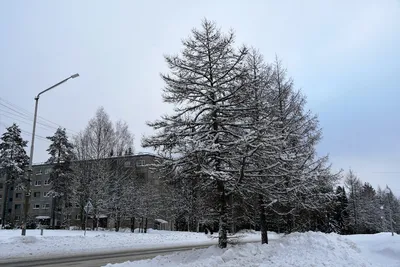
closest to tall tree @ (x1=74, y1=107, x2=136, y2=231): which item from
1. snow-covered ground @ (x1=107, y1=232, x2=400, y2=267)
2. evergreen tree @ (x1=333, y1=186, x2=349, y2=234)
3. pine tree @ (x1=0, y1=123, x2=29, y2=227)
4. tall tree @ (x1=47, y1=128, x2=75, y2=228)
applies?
tall tree @ (x1=47, y1=128, x2=75, y2=228)

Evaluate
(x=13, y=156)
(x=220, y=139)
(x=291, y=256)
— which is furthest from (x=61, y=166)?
(x=291, y=256)

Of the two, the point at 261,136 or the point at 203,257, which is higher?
the point at 261,136

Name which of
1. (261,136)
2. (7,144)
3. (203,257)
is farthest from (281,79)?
(7,144)

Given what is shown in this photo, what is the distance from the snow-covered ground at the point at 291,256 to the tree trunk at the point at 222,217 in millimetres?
367

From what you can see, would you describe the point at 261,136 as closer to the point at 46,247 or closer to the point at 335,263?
the point at 335,263

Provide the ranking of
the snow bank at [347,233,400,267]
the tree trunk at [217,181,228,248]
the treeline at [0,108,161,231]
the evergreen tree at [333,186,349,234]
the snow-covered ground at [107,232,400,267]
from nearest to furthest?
the snow-covered ground at [107,232,400,267] → the snow bank at [347,233,400,267] → the tree trunk at [217,181,228,248] → the evergreen tree at [333,186,349,234] → the treeline at [0,108,161,231]

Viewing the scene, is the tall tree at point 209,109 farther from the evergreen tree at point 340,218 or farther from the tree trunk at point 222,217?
the evergreen tree at point 340,218

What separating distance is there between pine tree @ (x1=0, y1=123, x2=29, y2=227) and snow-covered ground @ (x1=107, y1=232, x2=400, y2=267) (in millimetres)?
44186

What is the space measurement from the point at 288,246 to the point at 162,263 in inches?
170

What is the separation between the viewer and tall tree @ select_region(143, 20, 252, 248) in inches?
497

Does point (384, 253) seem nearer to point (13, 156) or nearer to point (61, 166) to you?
point (61, 166)

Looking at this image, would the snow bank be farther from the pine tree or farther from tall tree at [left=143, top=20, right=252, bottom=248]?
the pine tree

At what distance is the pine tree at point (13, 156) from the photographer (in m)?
49.0

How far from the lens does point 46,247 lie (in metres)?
19.9
